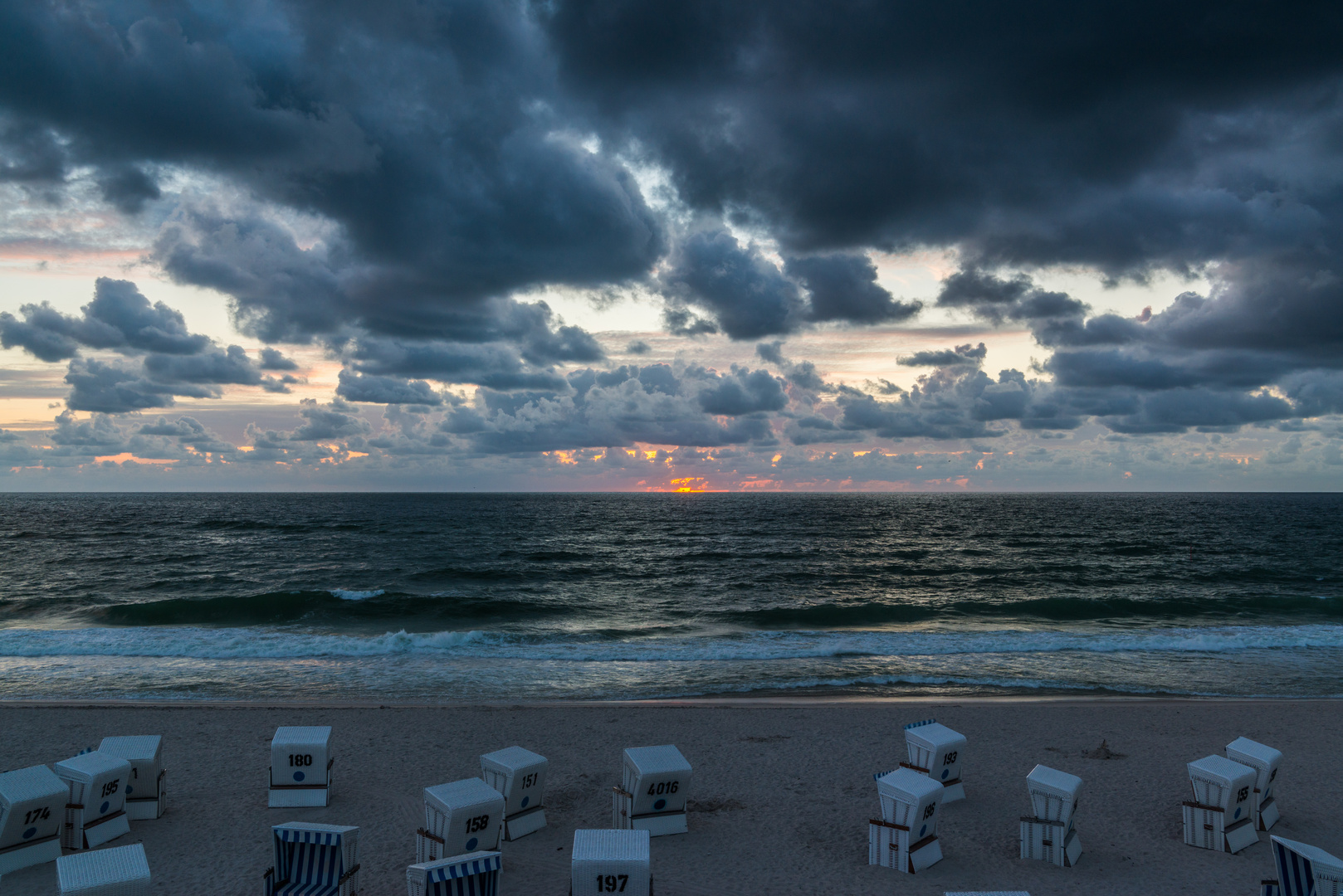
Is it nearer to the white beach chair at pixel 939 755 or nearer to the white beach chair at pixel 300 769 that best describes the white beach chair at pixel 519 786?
the white beach chair at pixel 300 769

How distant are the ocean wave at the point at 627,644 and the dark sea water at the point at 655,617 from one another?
0.41 ft

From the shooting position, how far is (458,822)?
7648mm

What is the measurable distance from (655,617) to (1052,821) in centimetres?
2153

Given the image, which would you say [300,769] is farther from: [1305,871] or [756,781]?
[1305,871]

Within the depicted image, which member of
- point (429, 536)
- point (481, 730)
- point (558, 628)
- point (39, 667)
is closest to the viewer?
point (481, 730)

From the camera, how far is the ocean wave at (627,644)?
21.0 meters

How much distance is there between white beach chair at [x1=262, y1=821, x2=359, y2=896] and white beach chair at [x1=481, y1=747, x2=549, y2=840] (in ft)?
6.71

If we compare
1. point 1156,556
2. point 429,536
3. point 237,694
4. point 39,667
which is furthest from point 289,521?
point 1156,556

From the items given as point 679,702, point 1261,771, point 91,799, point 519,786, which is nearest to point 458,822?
point 519,786

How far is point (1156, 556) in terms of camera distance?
4956 centimetres

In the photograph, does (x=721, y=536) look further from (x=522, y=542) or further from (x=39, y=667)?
(x=39, y=667)

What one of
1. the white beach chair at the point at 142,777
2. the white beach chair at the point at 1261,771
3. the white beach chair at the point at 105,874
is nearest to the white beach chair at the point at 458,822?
the white beach chair at the point at 105,874

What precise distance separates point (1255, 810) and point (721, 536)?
57717 millimetres

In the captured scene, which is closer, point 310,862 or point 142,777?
point 310,862
